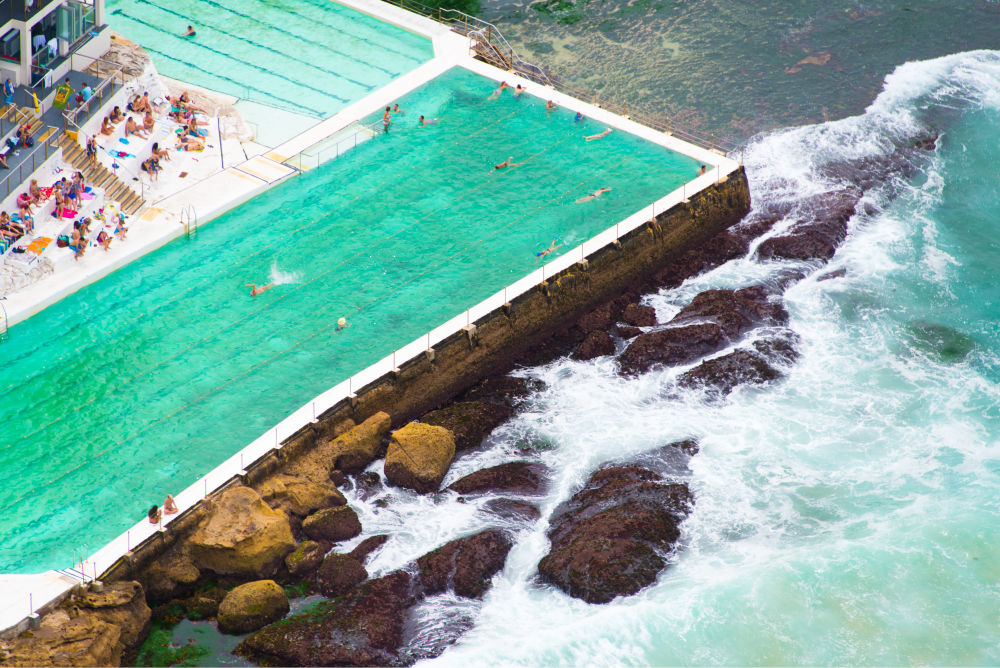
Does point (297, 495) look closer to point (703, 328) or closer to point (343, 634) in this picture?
point (343, 634)

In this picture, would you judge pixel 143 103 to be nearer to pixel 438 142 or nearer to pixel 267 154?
pixel 267 154

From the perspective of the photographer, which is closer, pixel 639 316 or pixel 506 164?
pixel 639 316

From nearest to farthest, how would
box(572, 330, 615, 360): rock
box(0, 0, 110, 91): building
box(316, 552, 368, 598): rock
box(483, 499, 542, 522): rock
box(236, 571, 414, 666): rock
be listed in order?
box(236, 571, 414, 666): rock → box(316, 552, 368, 598): rock → box(483, 499, 542, 522): rock → box(572, 330, 615, 360): rock → box(0, 0, 110, 91): building

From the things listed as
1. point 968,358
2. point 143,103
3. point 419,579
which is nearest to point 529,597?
point 419,579

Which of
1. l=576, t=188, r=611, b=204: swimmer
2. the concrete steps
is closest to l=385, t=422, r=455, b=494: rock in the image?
l=576, t=188, r=611, b=204: swimmer

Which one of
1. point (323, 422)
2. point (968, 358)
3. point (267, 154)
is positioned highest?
point (267, 154)

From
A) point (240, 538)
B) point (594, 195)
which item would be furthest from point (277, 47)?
point (240, 538)

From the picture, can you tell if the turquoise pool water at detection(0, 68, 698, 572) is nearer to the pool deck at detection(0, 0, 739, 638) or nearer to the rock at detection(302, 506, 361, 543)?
the pool deck at detection(0, 0, 739, 638)
